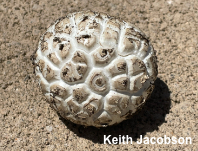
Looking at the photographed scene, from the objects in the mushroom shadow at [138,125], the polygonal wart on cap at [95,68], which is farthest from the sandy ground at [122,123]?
the polygonal wart on cap at [95,68]

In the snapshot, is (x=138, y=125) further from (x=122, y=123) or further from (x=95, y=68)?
(x=95, y=68)

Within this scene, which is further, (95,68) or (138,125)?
(138,125)

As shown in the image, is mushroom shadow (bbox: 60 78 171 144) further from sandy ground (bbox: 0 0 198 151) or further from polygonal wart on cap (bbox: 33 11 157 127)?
polygonal wart on cap (bbox: 33 11 157 127)

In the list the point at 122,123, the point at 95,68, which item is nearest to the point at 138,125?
the point at 122,123

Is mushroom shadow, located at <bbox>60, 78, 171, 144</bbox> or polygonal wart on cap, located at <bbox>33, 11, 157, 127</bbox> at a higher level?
polygonal wart on cap, located at <bbox>33, 11, 157, 127</bbox>

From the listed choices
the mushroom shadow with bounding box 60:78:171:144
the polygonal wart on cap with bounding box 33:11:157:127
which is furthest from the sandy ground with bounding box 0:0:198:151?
the polygonal wart on cap with bounding box 33:11:157:127
